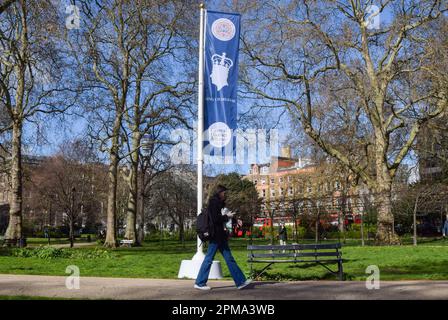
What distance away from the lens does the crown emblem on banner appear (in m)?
12.9

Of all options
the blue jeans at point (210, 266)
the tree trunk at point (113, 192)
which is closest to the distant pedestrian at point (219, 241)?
the blue jeans at point (210, 266)

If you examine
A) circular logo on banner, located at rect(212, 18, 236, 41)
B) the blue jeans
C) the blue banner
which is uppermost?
circular logo on banner, located at rect(212, 18, 236, 41)

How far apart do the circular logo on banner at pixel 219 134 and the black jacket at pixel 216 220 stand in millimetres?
3080

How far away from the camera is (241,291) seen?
9250 mm

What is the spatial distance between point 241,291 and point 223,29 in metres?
6.97

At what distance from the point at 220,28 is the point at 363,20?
16.9 meters

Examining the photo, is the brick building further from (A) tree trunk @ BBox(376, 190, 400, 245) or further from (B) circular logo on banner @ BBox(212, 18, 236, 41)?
(B) circular logo on banner @ BBox(212, 18, 236, 41)

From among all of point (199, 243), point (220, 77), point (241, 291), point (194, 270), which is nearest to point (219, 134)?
point (220, 77)

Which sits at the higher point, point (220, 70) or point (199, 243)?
point (220, 70)

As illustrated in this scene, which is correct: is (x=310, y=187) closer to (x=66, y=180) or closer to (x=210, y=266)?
(x=66, y=180)

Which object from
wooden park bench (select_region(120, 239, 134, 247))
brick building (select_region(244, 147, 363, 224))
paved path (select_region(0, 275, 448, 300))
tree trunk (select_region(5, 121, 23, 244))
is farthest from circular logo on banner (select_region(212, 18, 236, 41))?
wooden park bench (select_region(120, 239, 134, 247))

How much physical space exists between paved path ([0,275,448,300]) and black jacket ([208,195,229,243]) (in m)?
0.97
